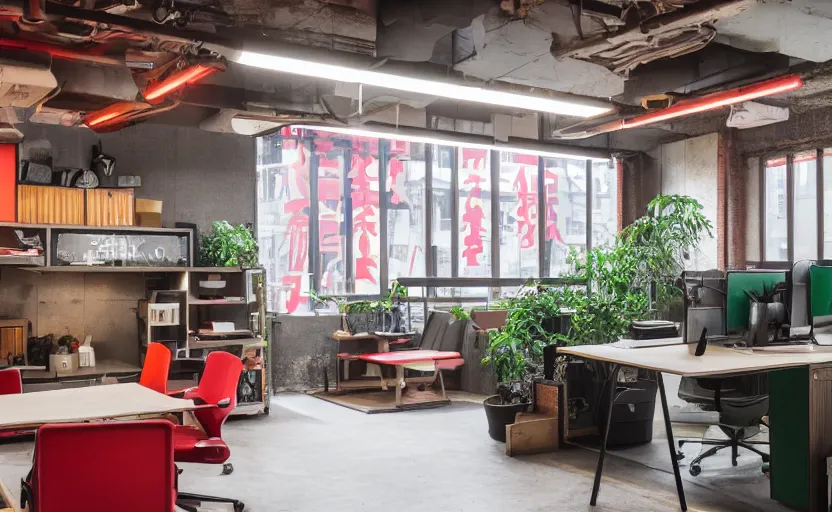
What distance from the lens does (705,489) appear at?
16.8 feet

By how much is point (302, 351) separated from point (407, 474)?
13.1ft

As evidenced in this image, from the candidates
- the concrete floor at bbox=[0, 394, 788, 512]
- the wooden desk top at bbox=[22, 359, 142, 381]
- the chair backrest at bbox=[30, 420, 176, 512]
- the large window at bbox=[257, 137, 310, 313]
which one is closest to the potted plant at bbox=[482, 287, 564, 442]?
the concrete floor at bbox=[0, 394, 788, 512]

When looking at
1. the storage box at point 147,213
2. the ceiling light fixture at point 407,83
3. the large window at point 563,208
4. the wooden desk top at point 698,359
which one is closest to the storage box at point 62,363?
the storage box at point 147,213

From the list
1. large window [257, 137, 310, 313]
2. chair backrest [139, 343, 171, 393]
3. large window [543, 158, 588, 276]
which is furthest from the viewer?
large window [543, 158, 588, 276]

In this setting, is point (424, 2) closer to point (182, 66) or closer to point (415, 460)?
point (182, 66)

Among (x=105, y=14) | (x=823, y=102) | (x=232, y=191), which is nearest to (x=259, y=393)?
(x=232, y=191)

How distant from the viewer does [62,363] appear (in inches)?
280

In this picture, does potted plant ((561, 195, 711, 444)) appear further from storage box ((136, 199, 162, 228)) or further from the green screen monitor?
storage box ((136, 199, 162, 228))

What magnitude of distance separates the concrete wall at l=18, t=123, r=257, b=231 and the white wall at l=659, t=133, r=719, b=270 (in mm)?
5686

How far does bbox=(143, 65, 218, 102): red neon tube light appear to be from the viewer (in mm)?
5418

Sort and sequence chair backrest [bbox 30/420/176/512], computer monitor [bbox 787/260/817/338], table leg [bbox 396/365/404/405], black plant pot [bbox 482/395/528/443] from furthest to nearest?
1. table leg [bbox 396/365/404/405]
2. black plant pot [bbox 482/395/528/443]
3. computer monitor [bbox 787/260/817/338]
4. chair backrest [bbox 30/420/176/512]

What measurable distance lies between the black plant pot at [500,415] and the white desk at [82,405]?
3.03 metres

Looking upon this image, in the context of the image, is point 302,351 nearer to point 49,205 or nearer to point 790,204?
point 49,205

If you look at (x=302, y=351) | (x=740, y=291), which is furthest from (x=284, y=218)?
(x=740, y=291)
